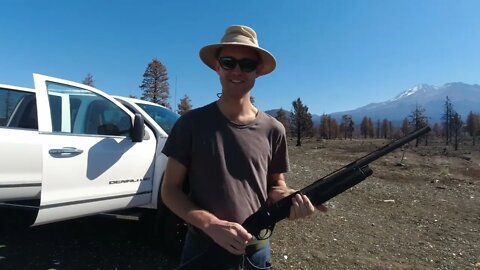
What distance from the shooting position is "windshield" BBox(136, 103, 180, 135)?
5.75 meters

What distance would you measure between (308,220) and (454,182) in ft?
36.8

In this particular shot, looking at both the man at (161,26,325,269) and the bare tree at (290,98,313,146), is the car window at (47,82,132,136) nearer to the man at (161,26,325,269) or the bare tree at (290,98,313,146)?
the man at (161,26,325,269)

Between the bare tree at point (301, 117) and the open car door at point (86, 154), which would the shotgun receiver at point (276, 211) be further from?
the bare tree at point (301, 117)

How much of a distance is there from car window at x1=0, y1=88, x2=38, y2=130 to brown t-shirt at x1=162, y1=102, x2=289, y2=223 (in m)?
4.51

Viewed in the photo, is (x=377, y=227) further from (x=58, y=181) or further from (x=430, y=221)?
(x=58, y=181)

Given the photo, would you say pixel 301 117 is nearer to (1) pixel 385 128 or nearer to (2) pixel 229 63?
(2) pixel 229 63

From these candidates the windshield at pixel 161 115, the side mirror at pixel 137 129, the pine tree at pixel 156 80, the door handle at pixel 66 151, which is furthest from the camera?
the pine tree at pixel 156 80

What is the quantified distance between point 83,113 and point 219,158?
11.3ft

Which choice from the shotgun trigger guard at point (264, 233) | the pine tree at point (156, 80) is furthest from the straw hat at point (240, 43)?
the pine tree at point (156, 80)

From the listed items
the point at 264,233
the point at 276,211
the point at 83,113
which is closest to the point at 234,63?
the point at 276,211

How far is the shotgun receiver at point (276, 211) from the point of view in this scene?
1.82 metres

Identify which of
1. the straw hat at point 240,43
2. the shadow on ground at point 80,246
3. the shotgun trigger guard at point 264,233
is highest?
the straw hat at point 240,43

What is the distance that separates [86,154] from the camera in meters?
4.26

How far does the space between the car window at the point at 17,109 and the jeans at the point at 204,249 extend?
4.44m
